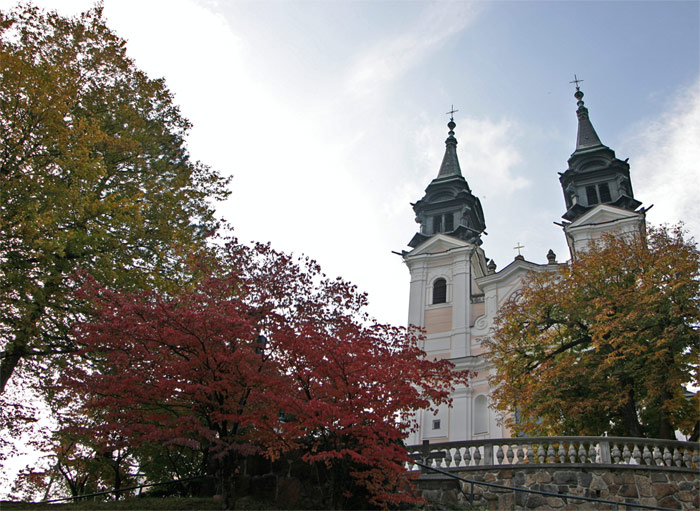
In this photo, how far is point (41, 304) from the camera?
444 inches

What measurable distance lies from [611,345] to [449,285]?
57.5 ft

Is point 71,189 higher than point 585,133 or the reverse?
the reverse

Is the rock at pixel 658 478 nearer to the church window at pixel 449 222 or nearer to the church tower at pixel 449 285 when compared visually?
the church tower at pixel 449 285

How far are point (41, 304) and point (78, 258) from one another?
1.24 meters

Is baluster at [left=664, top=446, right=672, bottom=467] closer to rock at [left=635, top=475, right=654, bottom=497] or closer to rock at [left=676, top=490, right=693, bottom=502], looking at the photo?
rock at [left=676, top=490, right=693, bottom=502]

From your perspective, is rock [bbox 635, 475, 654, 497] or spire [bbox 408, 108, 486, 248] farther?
spire [bbox 408, 108, 486, 248]

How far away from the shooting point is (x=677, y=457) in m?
13.4

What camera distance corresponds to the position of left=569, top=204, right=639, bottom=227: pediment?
3142 centimetres

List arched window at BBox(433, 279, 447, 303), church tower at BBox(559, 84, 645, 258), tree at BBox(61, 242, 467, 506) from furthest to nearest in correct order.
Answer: arched window at BBox(433, 279, 447, 303) → church tower at BBox(559, 84, 645, 258) → tree at BBox(61, 242, 467, 506)

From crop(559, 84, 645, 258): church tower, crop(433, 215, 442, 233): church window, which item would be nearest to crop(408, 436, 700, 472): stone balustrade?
crop(559, 84, 645, 258): church tower

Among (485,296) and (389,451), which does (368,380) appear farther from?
(485,296)

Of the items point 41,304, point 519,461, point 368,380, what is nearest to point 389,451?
point 368,380

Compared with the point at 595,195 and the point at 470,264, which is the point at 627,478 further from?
the point at 595,195

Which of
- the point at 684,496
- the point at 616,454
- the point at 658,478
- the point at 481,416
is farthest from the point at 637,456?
the point at 481,416
